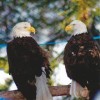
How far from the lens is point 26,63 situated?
5.66 meters

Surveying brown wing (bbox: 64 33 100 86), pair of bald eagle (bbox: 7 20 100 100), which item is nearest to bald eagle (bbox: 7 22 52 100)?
pair of bald eagle (bbox: 7 20 100 100)

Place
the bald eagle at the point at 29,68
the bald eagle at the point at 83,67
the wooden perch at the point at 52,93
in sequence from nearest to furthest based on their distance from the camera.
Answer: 1. the wooden perch at the point at 52,93
2. the bald eagle at the point at 29,68
3. the bald eagle at the point at 83,67

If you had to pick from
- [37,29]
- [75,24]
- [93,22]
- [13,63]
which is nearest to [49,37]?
[37,29]

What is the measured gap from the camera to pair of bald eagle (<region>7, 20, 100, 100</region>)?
5574 mm

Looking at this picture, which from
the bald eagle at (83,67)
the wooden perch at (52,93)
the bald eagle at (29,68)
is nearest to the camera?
the wooden perch at (52,93)

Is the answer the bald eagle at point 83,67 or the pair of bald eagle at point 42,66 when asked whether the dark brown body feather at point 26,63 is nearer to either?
the pair of bald eagle at point 42,66

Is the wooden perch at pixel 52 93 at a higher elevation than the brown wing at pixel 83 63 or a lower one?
lower

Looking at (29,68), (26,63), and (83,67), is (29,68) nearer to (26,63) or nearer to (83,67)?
(26,63)

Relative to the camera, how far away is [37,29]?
317 inches

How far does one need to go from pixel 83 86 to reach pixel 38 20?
2545 millimetres

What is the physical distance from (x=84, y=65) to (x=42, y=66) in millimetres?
339

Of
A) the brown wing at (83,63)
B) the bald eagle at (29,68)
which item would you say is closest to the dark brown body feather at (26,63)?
the bald eagle at (29,68)

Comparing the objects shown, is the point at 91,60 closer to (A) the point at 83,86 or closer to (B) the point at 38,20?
(A) the point at 83,86

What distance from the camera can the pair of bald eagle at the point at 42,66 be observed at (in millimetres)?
5574
